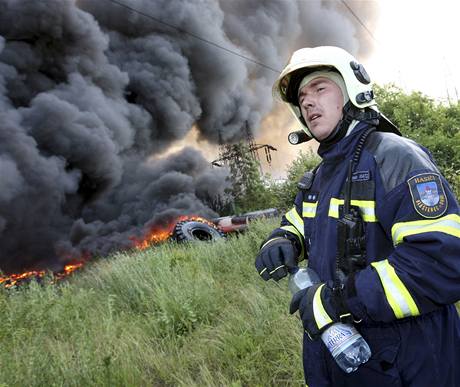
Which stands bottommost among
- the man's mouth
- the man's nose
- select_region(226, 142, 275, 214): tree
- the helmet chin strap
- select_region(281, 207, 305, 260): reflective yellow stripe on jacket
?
select_region(281, 207, 305, 260): reflective yellow stripe on jacket

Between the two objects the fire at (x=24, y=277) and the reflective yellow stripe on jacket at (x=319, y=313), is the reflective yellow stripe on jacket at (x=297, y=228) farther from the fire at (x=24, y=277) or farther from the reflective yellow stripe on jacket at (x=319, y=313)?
the fire at (x=24, y=277)

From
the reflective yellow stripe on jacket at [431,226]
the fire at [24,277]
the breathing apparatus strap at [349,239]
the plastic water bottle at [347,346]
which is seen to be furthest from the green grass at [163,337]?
the reflective yellow stripe on jacket at [431,226]

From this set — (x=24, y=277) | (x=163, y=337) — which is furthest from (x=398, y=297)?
(x=24, y=277)

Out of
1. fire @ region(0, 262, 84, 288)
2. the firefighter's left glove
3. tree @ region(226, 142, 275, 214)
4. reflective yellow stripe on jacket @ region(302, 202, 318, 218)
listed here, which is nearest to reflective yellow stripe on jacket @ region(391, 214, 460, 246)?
the firefighter's left glove

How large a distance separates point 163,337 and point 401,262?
8.87ft

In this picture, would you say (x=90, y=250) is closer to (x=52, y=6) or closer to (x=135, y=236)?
(x=135, y=236)

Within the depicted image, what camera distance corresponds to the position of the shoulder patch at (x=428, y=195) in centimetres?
106

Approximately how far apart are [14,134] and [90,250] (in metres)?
7.37

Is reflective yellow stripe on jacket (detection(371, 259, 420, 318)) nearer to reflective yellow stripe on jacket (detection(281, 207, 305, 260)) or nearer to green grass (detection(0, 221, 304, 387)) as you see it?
reflective yellow stripe on jacket (detection(281, 207, 305, 260))

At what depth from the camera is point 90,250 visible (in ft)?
65.1

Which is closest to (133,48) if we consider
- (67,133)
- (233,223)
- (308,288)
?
(67,133)

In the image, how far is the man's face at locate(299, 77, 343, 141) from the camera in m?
1.46

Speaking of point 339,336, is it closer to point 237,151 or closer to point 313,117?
point 313,117

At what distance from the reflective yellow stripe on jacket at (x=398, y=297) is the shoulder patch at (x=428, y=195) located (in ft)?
0.68
